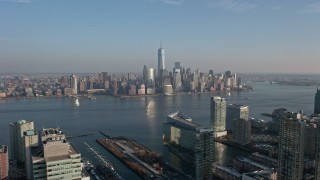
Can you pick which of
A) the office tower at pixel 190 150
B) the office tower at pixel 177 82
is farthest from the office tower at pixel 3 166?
the office tower at pixel 177 82

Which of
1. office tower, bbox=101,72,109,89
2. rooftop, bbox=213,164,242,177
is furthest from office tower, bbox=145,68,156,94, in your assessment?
rooftop, bbox=213,164,242,177

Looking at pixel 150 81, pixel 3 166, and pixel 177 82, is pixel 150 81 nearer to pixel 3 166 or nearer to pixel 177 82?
pixel 177 82

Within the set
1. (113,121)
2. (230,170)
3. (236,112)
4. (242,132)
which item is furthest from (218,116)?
(113,121)

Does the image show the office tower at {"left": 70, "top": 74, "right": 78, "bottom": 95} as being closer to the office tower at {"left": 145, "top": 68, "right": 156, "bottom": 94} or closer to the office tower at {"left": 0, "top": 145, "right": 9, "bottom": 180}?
the office tower at {"left": 145, "top": 68, "right": 156, "bottom": 94}

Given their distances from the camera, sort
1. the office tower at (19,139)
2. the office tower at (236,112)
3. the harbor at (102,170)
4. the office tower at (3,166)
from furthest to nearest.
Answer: the office tower at (236,112)
the office tower at (19,139)
the harbor at (102,170)
the office tower at (3,166)

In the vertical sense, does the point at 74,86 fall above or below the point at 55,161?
above

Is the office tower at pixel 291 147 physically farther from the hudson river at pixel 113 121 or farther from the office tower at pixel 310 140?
the office tower at pixel 310 140
